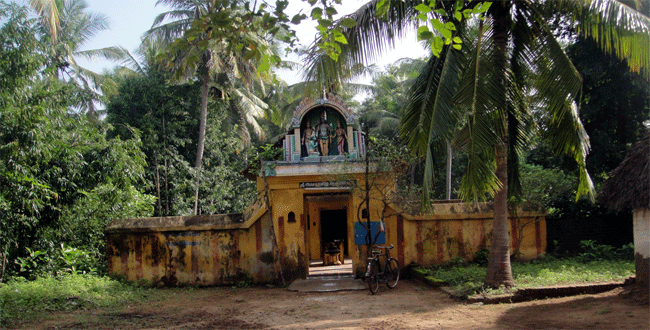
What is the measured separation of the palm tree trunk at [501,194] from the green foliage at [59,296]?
6.91 meters

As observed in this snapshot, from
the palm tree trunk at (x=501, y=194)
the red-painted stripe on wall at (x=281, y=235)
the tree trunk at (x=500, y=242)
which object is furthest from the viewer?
the red-painted stripe on wall at (x=281, y=235)

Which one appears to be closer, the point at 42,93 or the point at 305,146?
the point at 42,93

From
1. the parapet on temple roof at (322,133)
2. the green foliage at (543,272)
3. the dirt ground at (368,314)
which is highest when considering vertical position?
the parapet on temple roof at (322,133)

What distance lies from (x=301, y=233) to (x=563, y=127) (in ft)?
20.6

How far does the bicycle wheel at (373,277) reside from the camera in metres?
9.88

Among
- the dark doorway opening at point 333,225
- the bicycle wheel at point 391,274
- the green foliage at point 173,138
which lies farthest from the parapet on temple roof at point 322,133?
the green foliage at point 173,138

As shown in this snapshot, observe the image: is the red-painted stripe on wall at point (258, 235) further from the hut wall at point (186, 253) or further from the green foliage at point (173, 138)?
the green foliage at point (173, 138)

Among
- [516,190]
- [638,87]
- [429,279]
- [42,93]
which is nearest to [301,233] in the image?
[429,279]

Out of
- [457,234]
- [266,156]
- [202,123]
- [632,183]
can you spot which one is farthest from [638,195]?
[202,123]

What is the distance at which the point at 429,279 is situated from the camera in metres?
10.4

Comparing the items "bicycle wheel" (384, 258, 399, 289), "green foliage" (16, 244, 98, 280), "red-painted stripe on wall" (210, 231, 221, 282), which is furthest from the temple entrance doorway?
"green foliage" (16, 244, 98, 280)

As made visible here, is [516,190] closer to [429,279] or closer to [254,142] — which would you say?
[429,279]

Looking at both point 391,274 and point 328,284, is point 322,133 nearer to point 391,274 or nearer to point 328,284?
point 328,284

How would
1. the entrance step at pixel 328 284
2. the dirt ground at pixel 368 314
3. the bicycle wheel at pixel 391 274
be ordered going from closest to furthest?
1. the dirt ground at pixel 368 314
2. the bicycle wheel at pixel 391 274
3. the entrance step at pixel 328 284
